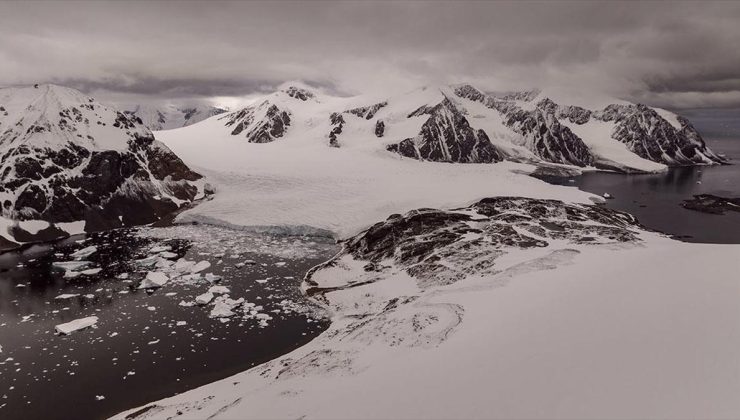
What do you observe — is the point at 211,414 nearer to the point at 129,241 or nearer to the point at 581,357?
the point at 581,357

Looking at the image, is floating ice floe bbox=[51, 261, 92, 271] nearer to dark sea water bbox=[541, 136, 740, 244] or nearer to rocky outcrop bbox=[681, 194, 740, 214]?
dark sea water bbox=[541, 136, 740, 244]

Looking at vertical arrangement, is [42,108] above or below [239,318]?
above

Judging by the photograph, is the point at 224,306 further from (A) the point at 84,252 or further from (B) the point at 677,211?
(B) the point at 677,211

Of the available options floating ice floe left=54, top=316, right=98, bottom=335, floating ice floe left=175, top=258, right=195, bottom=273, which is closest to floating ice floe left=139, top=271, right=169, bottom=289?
floating ice floe left=175, top=258, right=195, bottom=273

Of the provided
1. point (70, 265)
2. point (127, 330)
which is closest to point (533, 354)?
point (127, 330)

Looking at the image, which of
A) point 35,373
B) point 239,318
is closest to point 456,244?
point 239,318
